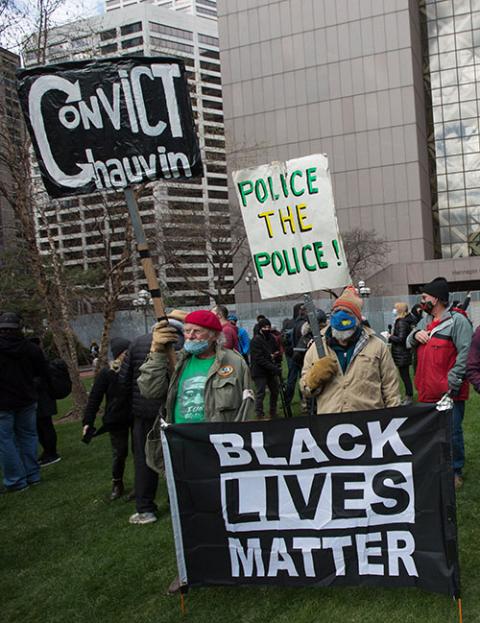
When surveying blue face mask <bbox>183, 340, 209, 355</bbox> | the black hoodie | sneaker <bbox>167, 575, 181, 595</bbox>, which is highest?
blue face mask <bbox>183, 340, 209, 355</bbox>

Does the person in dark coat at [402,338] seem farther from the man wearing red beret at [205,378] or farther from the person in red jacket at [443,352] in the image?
the man wearing red beret at [205,378]

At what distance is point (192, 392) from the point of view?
4387 mm

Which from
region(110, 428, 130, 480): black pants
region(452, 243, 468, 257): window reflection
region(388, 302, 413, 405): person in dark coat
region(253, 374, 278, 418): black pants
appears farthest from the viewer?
region(452, 243, 468, 257): window reflection

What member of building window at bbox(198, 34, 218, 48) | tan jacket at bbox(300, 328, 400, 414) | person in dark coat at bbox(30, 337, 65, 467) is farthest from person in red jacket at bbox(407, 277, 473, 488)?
building window at bbox(198, 34, 218, 48)

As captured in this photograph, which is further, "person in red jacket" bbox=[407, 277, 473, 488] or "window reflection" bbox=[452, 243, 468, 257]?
"window reflection" bbox=[452, 243, 468, 257]

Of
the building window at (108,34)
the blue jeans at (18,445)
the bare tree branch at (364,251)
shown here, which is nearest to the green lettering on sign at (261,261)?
the blue jeans at (18,445)

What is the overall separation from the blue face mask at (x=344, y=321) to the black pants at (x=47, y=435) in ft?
18.7

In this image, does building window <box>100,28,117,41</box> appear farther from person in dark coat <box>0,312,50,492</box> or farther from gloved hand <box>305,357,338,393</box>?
gloved hand <box>305,357,338,393</box>

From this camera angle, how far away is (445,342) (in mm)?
5570

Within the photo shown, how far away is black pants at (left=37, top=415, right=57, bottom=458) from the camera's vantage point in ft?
28.6

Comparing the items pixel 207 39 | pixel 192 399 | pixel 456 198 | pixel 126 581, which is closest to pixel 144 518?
pixel 126 581

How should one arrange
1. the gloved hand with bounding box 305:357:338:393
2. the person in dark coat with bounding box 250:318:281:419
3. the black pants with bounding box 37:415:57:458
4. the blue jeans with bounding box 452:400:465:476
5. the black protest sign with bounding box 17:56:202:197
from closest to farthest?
the gloved hand with bounding box 305:357:338:393 < the black protest sign with bounding box 17:56:202:197 < the blue jeans with bounding box 452:400:465:476 < the black pants with bounding box 37:415:57:458 < the person in dark coat with bounding box 250:318:281:419

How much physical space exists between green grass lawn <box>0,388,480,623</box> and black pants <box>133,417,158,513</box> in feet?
0.66

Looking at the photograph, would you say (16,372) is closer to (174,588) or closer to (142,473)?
(142,473)
